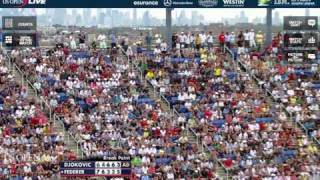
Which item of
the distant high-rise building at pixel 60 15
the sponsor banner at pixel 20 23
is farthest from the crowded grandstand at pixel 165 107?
the distant high-rise building at pixel 60 15

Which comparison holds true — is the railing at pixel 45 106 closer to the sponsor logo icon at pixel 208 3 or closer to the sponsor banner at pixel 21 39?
the sponsor banner at pixel 21 39

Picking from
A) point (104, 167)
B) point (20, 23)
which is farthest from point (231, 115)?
point (20, 23)

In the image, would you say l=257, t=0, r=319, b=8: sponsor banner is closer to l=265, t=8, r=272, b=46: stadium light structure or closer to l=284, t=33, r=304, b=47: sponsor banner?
l=265, t=8, r=272, b=46: stadium light structure

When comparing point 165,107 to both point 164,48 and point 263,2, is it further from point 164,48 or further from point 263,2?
point 263,2

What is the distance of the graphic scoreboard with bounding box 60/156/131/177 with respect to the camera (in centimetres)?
3684

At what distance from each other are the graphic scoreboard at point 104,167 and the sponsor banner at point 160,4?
1098 cm

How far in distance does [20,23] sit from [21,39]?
2.46ft

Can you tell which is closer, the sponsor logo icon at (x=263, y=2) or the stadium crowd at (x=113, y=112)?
the stadium crowd at (x=113, y=112)

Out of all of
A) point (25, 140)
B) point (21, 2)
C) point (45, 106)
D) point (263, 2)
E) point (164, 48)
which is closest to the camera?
point (25, 140)

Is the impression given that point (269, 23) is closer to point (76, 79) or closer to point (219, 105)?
point (219, 105)

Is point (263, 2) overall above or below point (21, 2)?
below

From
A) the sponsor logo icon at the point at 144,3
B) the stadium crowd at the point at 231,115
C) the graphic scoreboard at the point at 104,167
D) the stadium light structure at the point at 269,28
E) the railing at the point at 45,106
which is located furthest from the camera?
the stadium light structure at the point at 269,28

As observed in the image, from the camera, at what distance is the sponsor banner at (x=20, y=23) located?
44.0m

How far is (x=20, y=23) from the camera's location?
44188 mm
